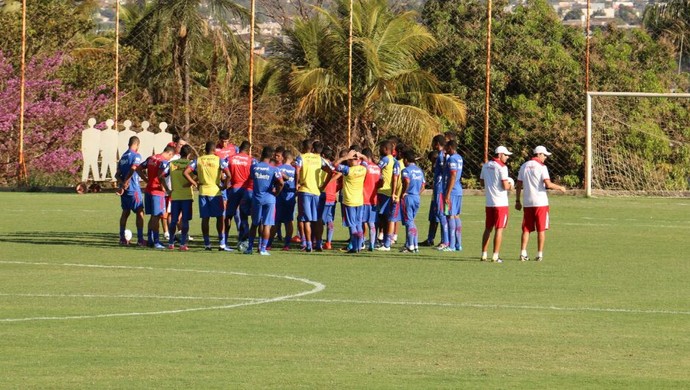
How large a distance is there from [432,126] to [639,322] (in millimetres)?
28527

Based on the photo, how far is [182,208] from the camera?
23594 millimetres

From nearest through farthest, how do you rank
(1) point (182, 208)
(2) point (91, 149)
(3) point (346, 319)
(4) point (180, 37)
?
1. (3) point (346, 319)
2. (1) point (182, 208)
3. (2) point (91, 149)
4. (4) point (180, 37)

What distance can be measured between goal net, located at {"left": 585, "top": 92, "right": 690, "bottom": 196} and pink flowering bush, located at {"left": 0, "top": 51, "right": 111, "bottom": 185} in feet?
48.4

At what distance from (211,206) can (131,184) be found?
1747 millimetres

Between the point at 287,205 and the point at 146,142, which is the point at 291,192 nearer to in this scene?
the point at 287,205

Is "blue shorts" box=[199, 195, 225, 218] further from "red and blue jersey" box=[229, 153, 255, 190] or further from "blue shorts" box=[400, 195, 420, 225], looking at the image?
"blue shorts" box=[400, 195, 420, 225]

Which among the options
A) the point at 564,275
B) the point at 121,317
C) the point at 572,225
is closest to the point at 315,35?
the point at 572,225

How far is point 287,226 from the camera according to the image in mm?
24297

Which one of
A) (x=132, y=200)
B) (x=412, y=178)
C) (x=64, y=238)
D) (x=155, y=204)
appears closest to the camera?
(x=412, y=178)

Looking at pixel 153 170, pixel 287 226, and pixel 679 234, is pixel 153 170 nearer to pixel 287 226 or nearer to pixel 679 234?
pixel 287 226

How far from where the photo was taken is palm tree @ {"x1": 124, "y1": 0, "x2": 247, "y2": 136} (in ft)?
160

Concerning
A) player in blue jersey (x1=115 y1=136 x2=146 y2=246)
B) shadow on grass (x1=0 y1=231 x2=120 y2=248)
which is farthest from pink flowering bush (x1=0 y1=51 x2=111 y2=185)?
player in blue jersey (x1=115 y1=136 x2=146 y2=246)

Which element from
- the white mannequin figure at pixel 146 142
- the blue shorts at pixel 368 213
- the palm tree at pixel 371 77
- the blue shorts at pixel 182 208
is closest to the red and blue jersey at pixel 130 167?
the blue shorts at pixel 182 208

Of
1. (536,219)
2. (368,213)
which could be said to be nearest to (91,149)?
(368,213)
